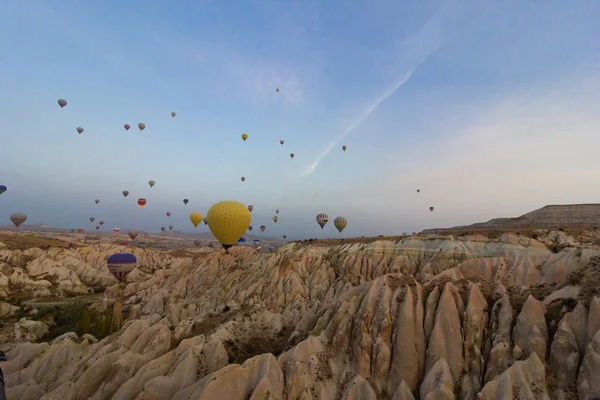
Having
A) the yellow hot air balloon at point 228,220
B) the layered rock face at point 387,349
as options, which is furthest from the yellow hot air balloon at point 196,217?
the layered rock face at point 387,349

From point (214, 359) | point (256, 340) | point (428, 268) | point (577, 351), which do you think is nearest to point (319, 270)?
point (428, 268)

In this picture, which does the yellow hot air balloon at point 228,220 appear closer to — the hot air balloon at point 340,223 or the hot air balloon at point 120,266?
the hot air balloon at point 120,266

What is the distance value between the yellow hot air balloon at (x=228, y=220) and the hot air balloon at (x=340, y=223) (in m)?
23.8

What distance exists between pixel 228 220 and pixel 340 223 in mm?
27829

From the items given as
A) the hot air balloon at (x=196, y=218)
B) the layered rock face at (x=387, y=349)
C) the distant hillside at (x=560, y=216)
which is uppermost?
the hot air balloon at (x=196, y=218)

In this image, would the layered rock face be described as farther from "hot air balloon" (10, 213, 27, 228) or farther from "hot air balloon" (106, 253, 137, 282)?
"hot air balloon" (10, 213, 27, 228)

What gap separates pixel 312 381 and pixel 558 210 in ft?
281

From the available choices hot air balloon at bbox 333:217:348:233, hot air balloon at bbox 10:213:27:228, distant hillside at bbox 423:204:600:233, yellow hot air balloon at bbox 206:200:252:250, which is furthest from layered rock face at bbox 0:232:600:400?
hot air balloon at bbox 10:213:27:228

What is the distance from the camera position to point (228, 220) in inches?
1714

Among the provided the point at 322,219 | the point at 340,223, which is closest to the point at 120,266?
the point at 322,219

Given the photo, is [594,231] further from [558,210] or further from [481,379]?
[558,210]

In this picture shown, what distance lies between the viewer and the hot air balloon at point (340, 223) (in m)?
62.9

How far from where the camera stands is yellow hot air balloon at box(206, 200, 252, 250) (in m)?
Answer: 43.6

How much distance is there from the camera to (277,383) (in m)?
16.4
